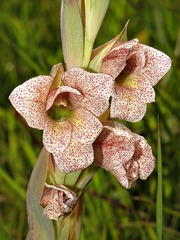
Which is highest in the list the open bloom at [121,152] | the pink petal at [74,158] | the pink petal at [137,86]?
the pink petal at [137,86]

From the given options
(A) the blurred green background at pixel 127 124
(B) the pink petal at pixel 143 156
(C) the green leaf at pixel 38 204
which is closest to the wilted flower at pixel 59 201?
(C) the green leaf at pixel 38 204

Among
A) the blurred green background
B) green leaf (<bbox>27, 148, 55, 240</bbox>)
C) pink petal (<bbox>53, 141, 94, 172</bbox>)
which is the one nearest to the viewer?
pink petal (<bbox>53, 141, 94, 172</bbox>)

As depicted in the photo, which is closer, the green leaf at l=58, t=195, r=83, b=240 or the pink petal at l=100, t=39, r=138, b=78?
the pink petal at l=100, t=39, r=138, b=78

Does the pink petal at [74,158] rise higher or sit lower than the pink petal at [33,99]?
lower

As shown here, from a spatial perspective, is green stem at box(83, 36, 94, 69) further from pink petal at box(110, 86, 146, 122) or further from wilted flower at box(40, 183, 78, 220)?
wilted flower at box(40, 183, 78, 220)

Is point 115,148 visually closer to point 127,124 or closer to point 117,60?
point 117,60

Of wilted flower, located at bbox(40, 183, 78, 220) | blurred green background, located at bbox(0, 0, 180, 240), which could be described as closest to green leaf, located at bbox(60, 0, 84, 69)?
wilted flower, located at bbox(40, 183, 78, 220)

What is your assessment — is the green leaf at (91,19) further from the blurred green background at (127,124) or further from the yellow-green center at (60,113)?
the blurred green background at (127,124)

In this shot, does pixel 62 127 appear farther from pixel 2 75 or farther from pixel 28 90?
pixel 2 75

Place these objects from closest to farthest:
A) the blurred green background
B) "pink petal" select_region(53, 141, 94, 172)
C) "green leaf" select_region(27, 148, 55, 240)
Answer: "pink petal" select_region(53, 141, 94, 172) < "green leaf" select_region(27, 148, 55, 240) < the blurred green background
